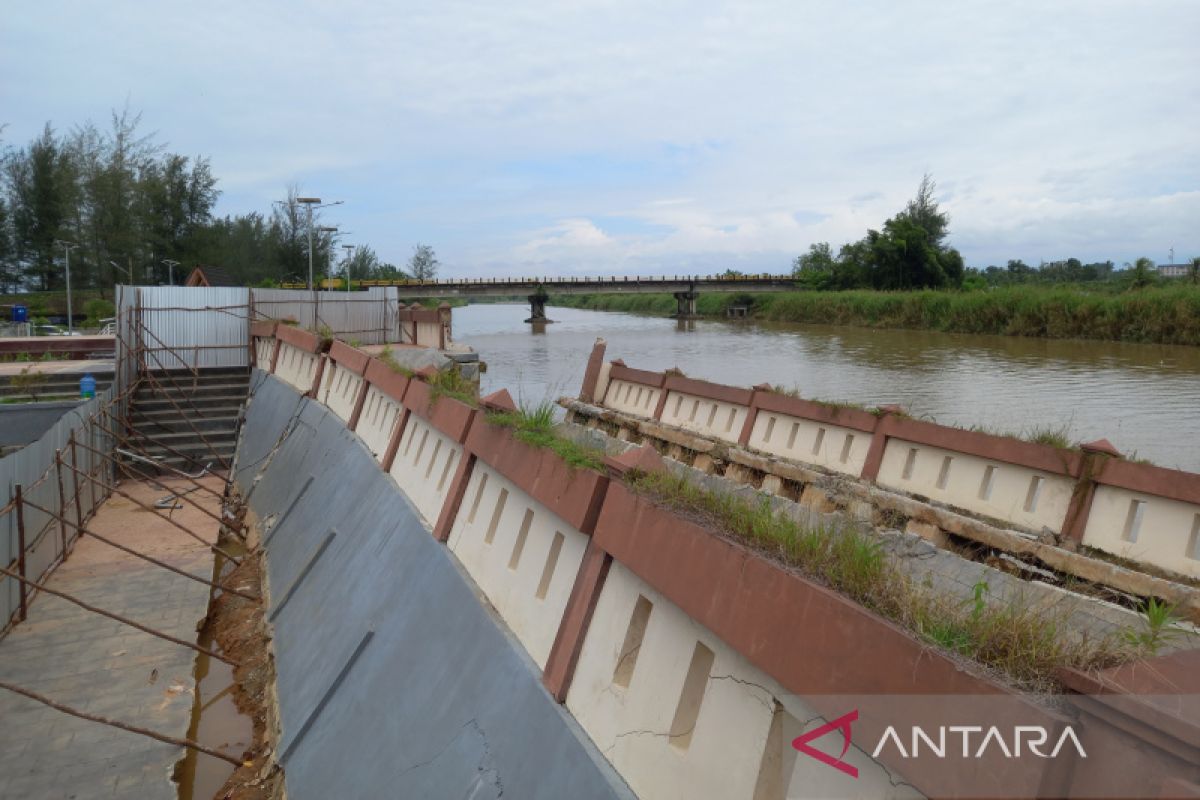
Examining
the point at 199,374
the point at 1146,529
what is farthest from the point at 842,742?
the point at 199,374

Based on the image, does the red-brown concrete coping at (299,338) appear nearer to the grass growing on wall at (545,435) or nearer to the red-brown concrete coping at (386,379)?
the red-brown concrete coping at (386,379)

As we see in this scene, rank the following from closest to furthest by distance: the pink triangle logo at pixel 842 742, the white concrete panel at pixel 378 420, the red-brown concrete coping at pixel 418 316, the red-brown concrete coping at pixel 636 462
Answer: the pink triangle logo at pixel 842 742 → the red-brown concrete coping at pixel 636 462 → the white concrete panel at pixel 378 420 → the red-brown concrete coping at pixel 418 316

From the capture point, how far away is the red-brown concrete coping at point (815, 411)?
10.8m

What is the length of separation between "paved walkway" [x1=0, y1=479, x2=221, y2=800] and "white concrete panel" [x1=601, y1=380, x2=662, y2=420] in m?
8.68

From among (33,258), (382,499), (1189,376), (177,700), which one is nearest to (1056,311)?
(1189,376)

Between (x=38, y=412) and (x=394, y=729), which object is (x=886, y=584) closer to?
(x=394, y=729)

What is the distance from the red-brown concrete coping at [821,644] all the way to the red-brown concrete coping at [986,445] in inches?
227

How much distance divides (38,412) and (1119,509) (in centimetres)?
2259

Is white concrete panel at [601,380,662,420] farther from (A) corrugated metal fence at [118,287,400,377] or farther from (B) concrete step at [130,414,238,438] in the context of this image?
(A) corrugated metal fence at [118,287,400,377]

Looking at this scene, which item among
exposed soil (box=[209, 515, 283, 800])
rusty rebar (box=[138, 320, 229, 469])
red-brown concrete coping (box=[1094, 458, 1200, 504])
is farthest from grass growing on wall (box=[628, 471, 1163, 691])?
rusty rebar (box=[138, 320, 229, 469])

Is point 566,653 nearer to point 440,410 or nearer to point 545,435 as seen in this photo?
point 545,435

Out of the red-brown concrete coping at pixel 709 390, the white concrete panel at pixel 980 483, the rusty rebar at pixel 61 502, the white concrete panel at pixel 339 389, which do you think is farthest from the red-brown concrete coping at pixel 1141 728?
the rusty rebar at pixel 61 502

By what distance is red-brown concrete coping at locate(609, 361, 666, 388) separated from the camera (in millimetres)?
16766

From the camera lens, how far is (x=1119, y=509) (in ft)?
24.2
